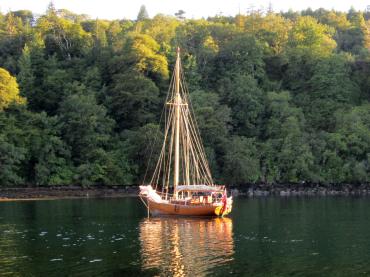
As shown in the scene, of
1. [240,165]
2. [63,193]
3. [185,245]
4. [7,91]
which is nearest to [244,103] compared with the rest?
[240,165]

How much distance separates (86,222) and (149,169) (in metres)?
40.5

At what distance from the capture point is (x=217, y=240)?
44.8 meters

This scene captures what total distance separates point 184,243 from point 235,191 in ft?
179

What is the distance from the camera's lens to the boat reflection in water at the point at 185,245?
35062mm

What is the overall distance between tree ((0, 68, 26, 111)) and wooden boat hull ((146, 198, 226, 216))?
147 ft

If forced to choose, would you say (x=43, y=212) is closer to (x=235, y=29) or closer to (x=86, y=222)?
(x=86, y=222)

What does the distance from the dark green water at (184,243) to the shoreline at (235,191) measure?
2135cm

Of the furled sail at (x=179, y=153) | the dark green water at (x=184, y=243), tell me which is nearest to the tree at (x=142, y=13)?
the furled sail at (x=179, y=153)

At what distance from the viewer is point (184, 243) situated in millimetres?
43500

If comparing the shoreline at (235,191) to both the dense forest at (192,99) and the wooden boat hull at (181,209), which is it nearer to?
the dense forest at (192,99)

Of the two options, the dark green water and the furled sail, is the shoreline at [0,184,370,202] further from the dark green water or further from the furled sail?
the dark green water

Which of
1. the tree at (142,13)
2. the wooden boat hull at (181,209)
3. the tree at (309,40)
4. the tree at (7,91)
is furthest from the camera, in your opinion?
the tree at (142,13)

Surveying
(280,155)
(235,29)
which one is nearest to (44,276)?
(280,155)

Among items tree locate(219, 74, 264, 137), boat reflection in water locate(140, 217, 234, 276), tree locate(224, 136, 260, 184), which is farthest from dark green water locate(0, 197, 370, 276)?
tree locate(219, 74, 264, 137)
